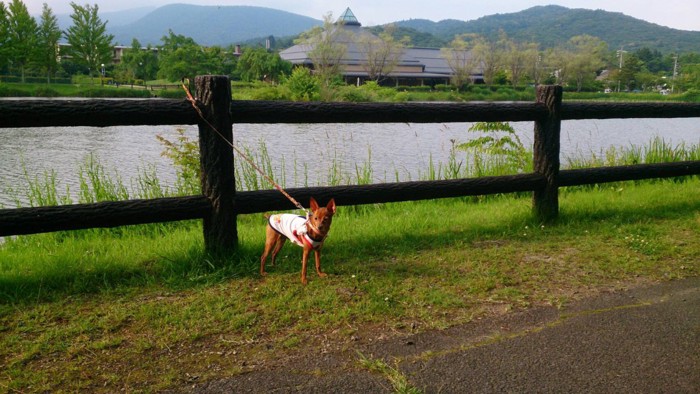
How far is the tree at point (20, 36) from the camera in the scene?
3009cm

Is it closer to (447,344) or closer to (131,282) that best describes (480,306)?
(447,344)

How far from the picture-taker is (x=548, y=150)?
6152mm

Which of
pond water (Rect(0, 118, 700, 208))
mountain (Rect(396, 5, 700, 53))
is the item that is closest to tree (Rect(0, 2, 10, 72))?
pond water (Rect(0, 118, 700, 208))

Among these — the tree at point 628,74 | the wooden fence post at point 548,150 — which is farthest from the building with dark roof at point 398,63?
the wooden fence post at point 548,150

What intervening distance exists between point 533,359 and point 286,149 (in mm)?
11783

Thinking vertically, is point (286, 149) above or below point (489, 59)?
below

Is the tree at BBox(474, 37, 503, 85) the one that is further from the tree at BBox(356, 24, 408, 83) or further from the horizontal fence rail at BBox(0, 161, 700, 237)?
the horizontal fence rail at BBox(0, 161, 700, 237)

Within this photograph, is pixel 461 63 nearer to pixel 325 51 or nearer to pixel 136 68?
pixel 325 51

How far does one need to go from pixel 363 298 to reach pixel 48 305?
2.16 metres

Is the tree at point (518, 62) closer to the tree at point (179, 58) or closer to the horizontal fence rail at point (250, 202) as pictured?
the tree at point (179, 58)

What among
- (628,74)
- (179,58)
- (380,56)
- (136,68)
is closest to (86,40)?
(136,68)

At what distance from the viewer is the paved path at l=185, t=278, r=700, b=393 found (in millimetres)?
2961

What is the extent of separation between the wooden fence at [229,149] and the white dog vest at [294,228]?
495 mm

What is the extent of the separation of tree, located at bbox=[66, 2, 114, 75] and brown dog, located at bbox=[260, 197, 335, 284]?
4185cm
